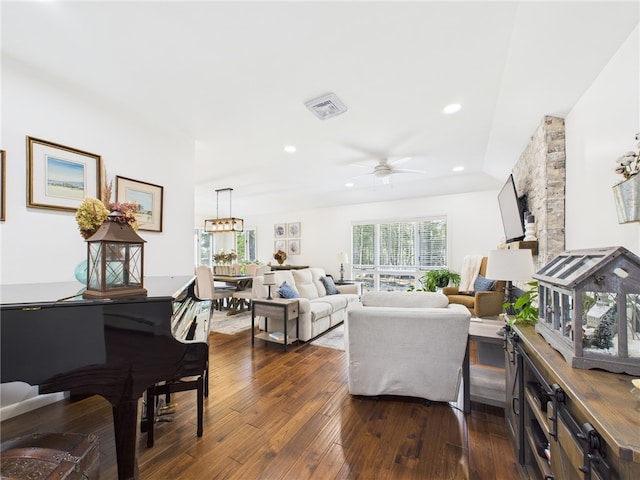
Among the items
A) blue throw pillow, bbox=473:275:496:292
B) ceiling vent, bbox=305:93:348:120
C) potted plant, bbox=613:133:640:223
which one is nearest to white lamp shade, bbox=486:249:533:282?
potted plant, bbox=613:133:640:223

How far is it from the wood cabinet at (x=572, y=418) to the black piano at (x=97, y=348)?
5.54 ft

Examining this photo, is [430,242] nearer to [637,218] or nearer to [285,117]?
[285,117]

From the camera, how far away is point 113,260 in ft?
4.66

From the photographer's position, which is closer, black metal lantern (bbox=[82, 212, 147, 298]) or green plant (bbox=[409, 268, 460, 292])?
black metal lantern (bbox=[82, 212, 147, 298])

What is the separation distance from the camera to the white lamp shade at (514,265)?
92.9 inches

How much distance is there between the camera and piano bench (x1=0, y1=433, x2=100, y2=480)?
1049 millimetres

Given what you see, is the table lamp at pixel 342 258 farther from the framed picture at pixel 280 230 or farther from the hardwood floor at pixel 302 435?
the hardwood floor at pixel 302 435

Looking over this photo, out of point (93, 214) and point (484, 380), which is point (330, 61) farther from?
point (484, 380)

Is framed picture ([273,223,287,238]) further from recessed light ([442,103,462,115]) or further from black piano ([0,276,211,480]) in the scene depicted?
black piano ([0,276,211,480])

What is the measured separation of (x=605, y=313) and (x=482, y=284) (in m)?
4.06

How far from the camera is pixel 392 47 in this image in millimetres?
1988

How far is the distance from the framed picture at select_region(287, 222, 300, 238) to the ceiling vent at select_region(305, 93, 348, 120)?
5113 mm

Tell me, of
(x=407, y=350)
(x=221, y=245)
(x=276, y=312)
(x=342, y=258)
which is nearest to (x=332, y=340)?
(x=276, y=312)


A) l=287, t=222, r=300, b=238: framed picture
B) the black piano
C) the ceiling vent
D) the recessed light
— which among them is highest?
the recessed light
